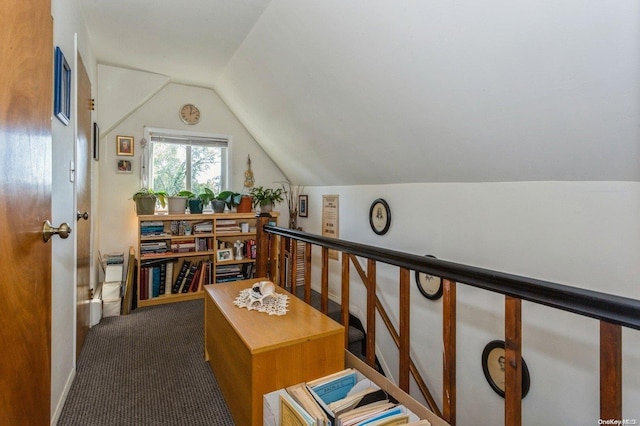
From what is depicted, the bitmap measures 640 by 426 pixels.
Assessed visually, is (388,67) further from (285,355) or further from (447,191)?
(285,355)

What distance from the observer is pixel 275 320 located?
5.11 ft

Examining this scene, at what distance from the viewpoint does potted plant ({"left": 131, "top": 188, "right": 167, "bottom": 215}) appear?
11.2ft

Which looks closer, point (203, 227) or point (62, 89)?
point (62, 89)

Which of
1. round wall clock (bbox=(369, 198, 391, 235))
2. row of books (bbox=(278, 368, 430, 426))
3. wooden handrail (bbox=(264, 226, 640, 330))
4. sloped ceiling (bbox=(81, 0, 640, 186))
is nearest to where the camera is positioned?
wooden handrail (bbox=(264, 226, 640, 330))

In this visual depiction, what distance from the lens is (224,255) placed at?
12.5ft

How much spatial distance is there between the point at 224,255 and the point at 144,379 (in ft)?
6.09

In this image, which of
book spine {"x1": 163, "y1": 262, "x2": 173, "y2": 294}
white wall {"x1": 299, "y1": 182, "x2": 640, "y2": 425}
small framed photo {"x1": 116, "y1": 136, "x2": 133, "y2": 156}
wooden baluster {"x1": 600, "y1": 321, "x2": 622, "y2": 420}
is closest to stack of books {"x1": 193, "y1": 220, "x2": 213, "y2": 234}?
book spine {"x1": 163, "y1": 262, "x2": 173, "y2": 294}

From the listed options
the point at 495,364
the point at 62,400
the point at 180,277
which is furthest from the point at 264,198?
the point at 495,364

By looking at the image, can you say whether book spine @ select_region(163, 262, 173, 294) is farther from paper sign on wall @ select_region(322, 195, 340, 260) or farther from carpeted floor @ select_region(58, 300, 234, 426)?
paper sign on wall @ select_region(322, 195, 340, 260)

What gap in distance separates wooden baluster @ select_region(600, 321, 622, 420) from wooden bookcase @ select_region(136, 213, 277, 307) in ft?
10.5

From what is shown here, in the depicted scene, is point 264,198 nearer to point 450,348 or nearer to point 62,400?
point 62,400

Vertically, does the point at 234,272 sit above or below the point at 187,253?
below

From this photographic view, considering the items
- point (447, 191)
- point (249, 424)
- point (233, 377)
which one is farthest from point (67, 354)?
point (447, 191)

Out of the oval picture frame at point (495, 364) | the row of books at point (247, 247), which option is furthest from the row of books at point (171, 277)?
the oval picture frame at point (495, 364)
